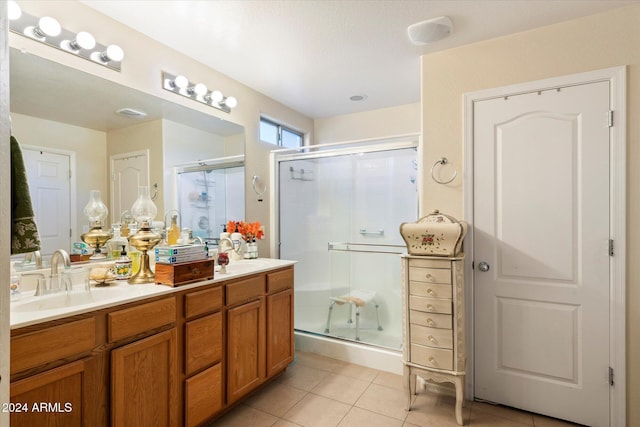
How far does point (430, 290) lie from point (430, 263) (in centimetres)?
16

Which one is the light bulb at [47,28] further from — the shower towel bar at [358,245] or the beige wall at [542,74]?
the shower towel bar at [358,245]

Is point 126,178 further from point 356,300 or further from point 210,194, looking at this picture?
point 356,300

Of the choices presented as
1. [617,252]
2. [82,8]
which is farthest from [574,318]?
[82,8]

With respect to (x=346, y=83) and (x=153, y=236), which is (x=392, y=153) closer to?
(x=346, y=83)

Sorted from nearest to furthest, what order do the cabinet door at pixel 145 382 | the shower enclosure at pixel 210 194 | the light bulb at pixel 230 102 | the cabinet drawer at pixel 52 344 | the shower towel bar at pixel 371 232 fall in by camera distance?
the cabinet drawer at pixel 52 344 < the cabinet door at pixel 145 382 < the shower enclosure at pixel 210 194 < the light bulb at pixel 230 102 < the shower towel bar at pixel 371 232

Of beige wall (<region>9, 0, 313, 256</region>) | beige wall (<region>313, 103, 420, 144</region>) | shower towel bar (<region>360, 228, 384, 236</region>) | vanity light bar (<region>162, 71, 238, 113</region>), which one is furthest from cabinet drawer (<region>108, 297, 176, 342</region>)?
beige wall (<region>313, 103, 420, 144</region>)

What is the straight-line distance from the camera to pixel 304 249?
3355mm

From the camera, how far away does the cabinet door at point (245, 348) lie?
191 cm

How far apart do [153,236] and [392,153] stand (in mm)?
2100

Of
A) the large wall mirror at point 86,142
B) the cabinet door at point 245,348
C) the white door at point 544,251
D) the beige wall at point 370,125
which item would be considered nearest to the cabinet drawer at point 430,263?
the white door at point 544,251

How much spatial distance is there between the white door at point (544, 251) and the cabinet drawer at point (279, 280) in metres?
Result: 1.34

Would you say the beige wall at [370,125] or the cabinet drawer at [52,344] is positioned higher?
the beige wall at [370,125]

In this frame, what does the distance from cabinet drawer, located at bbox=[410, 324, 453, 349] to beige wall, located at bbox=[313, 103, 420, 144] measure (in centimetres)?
204

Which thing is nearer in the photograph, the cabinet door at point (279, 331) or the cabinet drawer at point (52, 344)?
the cabinet drawer at point (52, 344)
